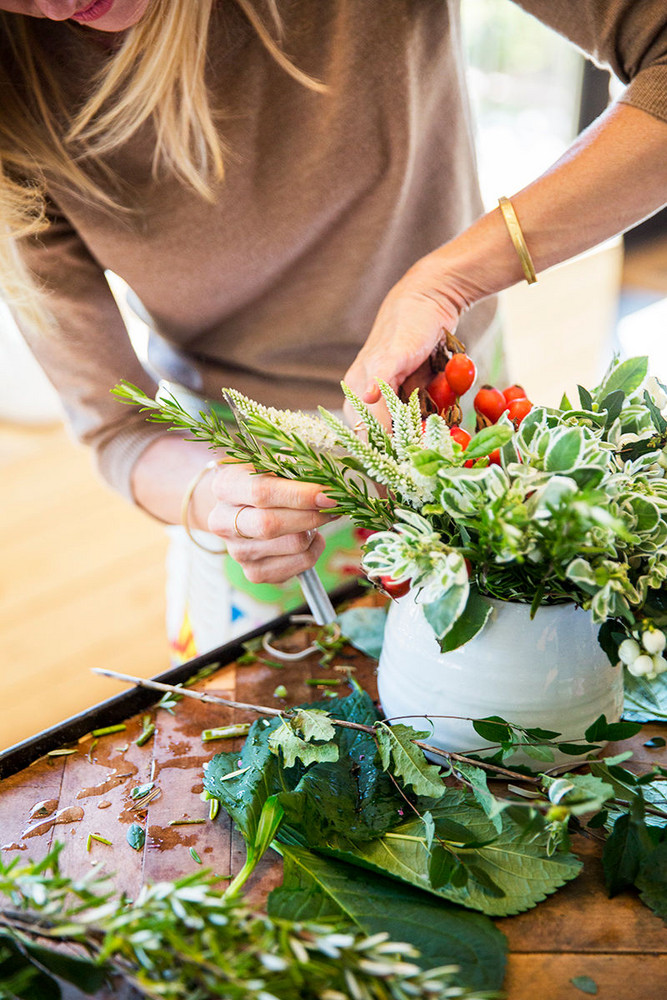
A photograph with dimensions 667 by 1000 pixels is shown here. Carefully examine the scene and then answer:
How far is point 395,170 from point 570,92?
258cm

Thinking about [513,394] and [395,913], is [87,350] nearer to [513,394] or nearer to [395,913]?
[513,394]

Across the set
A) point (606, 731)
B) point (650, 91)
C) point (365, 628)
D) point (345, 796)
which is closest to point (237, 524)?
point (365, 628)

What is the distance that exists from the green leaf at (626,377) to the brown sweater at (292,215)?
337 millimetres

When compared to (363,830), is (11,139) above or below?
above

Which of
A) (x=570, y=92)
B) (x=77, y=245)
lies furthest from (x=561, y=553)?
(x=570, y=92)

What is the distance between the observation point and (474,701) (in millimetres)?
654

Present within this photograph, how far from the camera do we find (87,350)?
42.1 inches

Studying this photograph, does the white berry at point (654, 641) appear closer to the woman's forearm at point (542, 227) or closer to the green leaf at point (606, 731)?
the green leaf at point (606, 731)

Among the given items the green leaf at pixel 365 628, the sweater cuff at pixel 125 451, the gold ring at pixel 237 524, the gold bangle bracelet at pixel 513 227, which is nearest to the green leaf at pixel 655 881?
the green leaf at pixel 365 628

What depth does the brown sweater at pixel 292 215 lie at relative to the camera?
0.94 m

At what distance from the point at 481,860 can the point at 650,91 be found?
75 centimetres

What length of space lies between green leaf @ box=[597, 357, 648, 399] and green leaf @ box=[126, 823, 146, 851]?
0.51 meters

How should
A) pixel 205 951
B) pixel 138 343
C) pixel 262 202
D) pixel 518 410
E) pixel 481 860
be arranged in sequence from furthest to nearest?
pixel 138 343 < pixel 262 202 < pixel 518 410 < pixel 481 860 < pixel 205 951

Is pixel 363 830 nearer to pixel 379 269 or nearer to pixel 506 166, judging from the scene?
pixel 379 269
